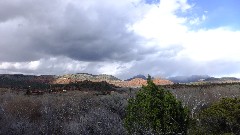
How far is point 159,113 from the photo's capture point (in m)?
14.1

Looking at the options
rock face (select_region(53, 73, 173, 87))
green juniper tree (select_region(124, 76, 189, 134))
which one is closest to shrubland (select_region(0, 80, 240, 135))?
green juniper tree (select_region(124, 76, 189, 134))

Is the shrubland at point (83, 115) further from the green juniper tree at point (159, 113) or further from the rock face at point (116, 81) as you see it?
the rock face at point (116, 81)

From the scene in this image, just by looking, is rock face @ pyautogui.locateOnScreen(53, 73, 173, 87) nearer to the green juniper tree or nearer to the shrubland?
the shrubland

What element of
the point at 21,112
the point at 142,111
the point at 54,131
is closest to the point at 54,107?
the point at 21,112

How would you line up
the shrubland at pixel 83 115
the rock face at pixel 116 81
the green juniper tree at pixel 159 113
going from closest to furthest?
the green juniper tree at pixel 159 113 < the shrubland at pixel 83 115 < the rock face at pixel 116 81

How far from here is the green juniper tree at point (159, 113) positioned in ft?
45.7

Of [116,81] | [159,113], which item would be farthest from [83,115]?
[116,81]

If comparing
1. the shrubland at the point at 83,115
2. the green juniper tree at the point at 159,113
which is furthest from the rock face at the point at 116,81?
the green juniper tree at the point at 159,113

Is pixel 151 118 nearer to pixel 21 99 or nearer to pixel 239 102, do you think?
pixel 239 102

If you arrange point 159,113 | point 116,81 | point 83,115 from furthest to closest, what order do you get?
point 116,81, point 83,115, point 159,113

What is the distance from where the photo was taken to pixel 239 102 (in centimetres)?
1569

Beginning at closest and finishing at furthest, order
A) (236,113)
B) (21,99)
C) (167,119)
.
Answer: (167,119), (236,113), (21,99)

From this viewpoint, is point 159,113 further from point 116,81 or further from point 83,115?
point 116,81

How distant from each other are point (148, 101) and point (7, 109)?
1096 inches
